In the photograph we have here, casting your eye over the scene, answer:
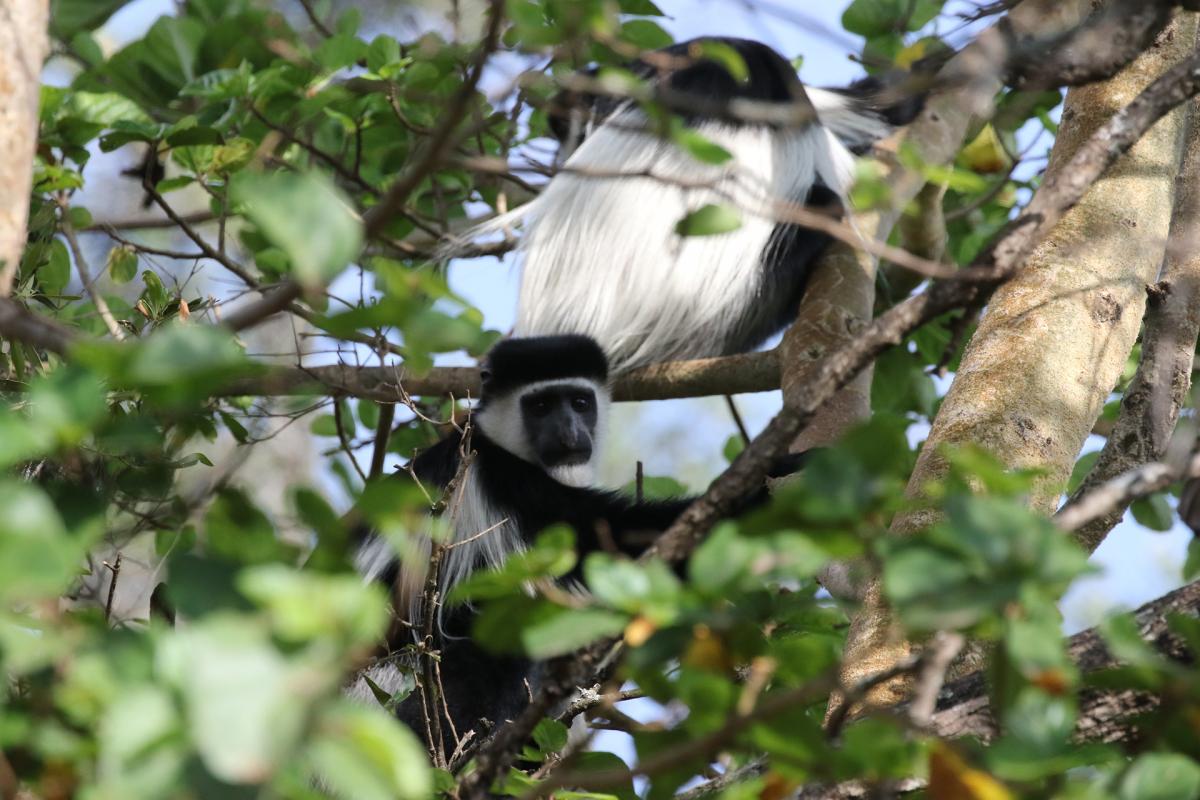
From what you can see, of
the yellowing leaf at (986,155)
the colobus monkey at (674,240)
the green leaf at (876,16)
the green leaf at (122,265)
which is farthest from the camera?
the colobus monkey at (674,240)

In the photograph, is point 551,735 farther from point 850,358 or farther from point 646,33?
point 646,33

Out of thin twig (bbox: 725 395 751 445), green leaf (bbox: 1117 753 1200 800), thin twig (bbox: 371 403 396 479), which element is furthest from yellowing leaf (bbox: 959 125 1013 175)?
green leaf (bbox: 1117 753 1200 800)

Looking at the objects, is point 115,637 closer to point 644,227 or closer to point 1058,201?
point 1058,201

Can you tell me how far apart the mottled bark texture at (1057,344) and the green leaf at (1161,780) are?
1.97 feet

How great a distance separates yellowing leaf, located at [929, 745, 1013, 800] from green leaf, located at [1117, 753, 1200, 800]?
9 centimetres

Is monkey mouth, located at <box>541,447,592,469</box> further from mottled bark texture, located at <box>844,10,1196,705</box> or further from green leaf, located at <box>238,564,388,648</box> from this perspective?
green leaf, located at <box>238,564,388,648</box>

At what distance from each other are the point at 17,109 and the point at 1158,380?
1.53 m

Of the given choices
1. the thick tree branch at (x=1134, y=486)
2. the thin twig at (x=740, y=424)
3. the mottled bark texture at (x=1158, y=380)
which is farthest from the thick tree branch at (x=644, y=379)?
the thick tree branch at (x=1134, y=486)

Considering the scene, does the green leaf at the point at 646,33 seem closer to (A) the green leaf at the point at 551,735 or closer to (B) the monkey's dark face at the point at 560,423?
(B) the monkey's dark face at the point at 560,423

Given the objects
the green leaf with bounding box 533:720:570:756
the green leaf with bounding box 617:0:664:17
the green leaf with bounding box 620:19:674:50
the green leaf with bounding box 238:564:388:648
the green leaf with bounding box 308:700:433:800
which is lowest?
the green leaf with bounding box 533:720:570:756

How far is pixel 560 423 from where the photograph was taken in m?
3.09

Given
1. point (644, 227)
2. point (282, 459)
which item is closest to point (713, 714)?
point (644, 227)

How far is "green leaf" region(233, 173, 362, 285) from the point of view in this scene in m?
0.70

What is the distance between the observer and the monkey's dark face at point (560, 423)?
307 cm
